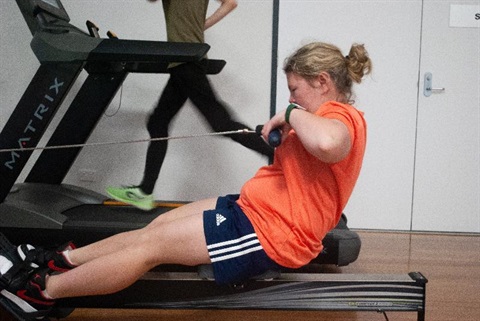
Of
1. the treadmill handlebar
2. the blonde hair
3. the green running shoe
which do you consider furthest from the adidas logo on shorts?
the green running shoe

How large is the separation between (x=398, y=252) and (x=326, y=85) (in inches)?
72.9

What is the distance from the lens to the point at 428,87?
137 inches

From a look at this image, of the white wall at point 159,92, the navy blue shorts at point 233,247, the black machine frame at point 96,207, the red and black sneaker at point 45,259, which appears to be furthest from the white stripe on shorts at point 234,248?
the white wall at point 159,92

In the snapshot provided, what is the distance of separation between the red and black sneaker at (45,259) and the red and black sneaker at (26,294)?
6 centimetres

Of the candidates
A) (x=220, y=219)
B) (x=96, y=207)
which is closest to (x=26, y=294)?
(x=220, y=219)

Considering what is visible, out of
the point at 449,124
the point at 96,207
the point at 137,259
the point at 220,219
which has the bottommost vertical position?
the point at 96,207

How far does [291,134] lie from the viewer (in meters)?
1.56

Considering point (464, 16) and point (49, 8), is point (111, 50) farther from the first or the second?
point (464, 16)

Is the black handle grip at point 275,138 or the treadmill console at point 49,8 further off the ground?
the treadmill console at point 49,8

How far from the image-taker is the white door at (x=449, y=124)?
3457 millimetres

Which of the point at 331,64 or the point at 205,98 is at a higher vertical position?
the point at 331,64

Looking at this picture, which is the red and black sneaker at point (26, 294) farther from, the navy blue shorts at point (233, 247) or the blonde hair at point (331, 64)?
A: the blonde hair at point (331, 64)

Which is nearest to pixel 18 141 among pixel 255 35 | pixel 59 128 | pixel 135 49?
pixel 59 128

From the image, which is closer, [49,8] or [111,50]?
[111,50]
